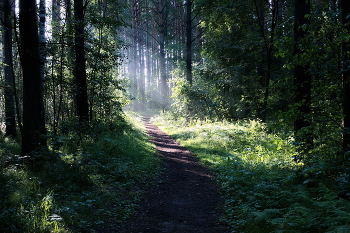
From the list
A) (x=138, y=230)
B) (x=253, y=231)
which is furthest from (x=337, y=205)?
(x=138, y=230)

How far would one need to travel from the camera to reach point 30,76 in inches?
249

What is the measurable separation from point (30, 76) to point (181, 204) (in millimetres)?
4996

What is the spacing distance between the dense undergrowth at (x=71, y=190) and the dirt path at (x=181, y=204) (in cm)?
40

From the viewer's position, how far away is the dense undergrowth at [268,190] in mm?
3745

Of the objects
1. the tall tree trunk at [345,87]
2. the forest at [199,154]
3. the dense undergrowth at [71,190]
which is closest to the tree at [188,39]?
the forest at [199,154]

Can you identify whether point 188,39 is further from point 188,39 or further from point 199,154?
point 199,154

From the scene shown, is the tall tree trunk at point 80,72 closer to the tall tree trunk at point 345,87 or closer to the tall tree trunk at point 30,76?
the tall tree trunk at point 30,76

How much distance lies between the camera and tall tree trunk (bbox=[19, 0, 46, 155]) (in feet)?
20.5

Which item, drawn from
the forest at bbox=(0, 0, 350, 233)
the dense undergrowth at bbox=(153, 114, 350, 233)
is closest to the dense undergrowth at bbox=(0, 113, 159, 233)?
the forest at bbox=(0, 0, 350, 233)

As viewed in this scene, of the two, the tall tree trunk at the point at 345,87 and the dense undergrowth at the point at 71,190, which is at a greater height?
the tall tree trunk at the point at 345,87

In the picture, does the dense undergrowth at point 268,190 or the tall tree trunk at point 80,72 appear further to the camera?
the tall tree trunk at point 80,72

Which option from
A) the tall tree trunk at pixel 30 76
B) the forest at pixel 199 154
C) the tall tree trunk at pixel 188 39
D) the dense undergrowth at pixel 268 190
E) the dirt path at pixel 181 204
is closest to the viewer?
the dense undergrowth at pixel 268 190

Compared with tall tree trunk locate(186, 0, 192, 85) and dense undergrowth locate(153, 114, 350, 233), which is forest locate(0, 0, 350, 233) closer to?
dense undergrowth locate(153, 114, 350, 233)

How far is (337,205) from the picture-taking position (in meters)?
3.93
